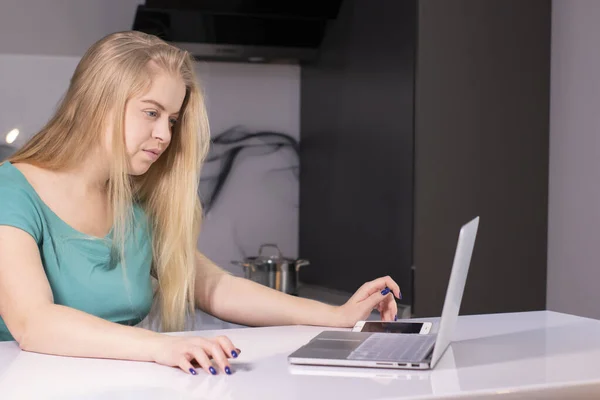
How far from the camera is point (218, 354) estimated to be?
1.08 metres

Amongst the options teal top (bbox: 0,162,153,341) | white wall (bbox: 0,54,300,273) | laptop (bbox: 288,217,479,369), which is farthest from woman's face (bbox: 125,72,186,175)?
white wall (bbox: 0,54,300,273)

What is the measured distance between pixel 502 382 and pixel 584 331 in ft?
1.54

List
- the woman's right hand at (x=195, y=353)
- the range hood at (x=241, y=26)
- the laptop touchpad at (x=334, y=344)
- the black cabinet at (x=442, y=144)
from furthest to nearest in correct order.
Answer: the range hood at (x=241, y=26) → the black cabinet at (x=442, y=144) → the laptop touchpad at (x=334, y=344) → the woman's right hand at (x=195, y=353)

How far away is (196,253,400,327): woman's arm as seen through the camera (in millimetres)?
1540

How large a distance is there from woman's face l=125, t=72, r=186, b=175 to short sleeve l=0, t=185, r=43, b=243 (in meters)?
0.20

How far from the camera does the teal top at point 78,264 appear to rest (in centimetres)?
147

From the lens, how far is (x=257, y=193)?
3.31 meters

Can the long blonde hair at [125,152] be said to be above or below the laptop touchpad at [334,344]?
above

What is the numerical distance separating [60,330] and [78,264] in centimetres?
34

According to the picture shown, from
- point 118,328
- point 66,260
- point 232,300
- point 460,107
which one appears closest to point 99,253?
A: point 66,260

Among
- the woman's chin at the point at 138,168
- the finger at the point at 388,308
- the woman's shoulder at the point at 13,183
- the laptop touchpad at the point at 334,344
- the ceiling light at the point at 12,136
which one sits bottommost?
the finger at the point at 388,308

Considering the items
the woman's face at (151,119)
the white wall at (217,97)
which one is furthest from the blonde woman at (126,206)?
the white wall at (217,97)

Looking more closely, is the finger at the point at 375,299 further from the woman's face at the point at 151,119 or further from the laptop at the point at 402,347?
the woman's face at the point at 151,119

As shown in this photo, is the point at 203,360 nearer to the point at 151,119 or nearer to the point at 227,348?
the point at 227,348
